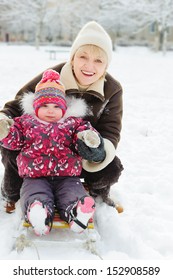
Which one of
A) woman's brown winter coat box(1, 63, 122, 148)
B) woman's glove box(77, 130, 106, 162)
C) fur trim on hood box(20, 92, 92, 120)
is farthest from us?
woman's brown winter coat box(1, 63, 122, 148)

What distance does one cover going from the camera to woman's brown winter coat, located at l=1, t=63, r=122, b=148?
2.97 m

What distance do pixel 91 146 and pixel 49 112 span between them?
1.36ft

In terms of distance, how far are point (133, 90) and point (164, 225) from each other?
315 inches

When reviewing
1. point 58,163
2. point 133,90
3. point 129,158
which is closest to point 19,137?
point 58,163

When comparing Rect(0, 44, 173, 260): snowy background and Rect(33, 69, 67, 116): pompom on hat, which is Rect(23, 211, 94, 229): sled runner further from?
Rect(33, 69, 67, 116): pompom on hat

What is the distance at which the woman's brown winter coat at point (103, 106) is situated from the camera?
297 cm

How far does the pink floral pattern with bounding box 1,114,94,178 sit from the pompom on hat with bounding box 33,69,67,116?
13 centimetres

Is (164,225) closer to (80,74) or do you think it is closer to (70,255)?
(70,255)

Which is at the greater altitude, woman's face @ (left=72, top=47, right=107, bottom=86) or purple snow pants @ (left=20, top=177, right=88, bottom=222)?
woman's face @ (left=72, top=47, right=107, bottom=86)

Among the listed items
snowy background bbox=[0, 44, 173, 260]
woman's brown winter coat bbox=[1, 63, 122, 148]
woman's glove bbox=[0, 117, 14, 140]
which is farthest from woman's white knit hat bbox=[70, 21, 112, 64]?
snowy background bbox=[0, 44, 173, 260]

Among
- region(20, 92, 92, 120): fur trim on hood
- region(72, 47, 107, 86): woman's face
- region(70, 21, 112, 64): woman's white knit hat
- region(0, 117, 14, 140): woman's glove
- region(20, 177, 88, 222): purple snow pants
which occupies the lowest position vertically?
region(20, 177, 88, 222): purple snow pants

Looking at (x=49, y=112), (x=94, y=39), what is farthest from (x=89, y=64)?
(x=49, y=112)

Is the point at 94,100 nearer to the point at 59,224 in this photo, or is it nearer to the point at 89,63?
the point at 89,63

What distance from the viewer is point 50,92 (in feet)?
8.86
